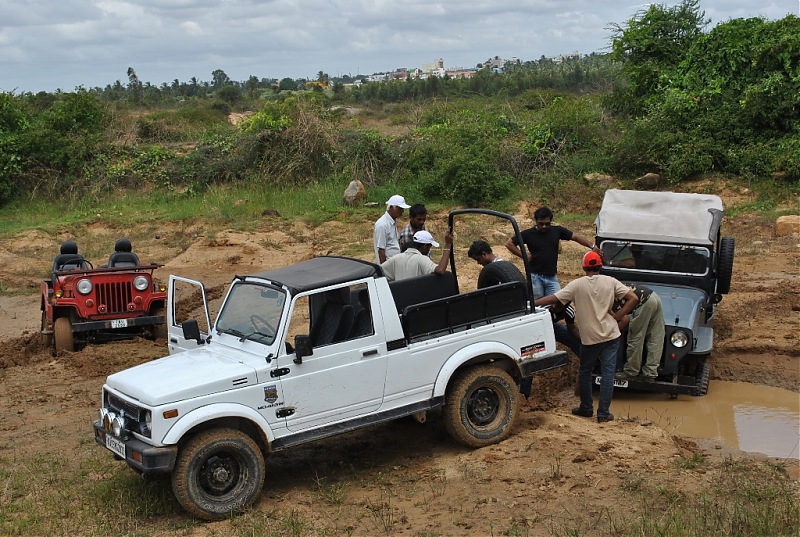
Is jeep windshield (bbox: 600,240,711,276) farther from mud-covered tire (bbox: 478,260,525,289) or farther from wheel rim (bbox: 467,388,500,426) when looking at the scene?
wheel rim (bbox: 467,388,500,426)

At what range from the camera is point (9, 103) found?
27594 millimetres

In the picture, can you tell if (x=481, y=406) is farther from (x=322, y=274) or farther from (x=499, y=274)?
(x=322, y=274)

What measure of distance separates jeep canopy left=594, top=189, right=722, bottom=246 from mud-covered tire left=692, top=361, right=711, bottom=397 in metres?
1.49

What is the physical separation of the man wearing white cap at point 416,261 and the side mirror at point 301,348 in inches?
70.9

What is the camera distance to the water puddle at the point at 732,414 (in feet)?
29.0

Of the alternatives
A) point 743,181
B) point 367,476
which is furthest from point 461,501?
point 743,181

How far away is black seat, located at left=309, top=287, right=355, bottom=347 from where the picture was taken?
24.8 ft

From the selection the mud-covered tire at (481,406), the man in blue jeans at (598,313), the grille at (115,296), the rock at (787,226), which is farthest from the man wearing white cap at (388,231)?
the rock at (787,226)

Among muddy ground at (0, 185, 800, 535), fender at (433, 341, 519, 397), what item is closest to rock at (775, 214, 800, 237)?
muddy ground at (0, 185, 800, 535)

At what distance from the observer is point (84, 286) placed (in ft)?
41.2

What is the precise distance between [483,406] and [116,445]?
10.4 feet

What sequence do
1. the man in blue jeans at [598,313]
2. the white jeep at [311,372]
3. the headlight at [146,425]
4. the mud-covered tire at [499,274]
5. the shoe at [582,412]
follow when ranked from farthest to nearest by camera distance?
the shoe at [582,412]
the mud-covered tire at [499,274]
the man in blue jeans at [598,313]
the white jeep at [311,372]
the headlight at [146,425]

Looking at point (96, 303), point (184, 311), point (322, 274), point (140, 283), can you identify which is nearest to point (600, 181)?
point (184, 311)

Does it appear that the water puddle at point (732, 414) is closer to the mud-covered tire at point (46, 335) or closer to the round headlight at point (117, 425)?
the round headlight at point (117, 425)
